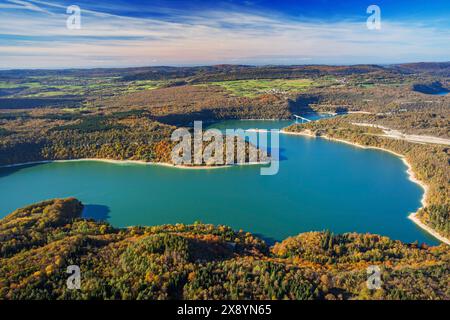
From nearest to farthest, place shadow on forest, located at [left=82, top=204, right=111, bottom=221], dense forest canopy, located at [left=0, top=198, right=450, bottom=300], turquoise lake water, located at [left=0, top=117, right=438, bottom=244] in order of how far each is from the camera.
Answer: dense forest canopy, located at [left=0, top=198, right=450, bottom=300]
turquoise lake water, located at [left=0, top=117, right=438, bottom=244]
shadow on forest, located at [left=82, top=204, right=111, bottom=221]

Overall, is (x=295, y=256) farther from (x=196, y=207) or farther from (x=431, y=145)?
(x=431, y=145)

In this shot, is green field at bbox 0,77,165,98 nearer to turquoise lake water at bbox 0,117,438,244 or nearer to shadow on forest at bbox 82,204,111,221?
turquoise lake water at bbox 0,117,438,244

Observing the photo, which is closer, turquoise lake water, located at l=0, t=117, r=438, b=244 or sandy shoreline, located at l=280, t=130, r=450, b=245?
sandy shoreline, located at l=280, t=130, r=450, b=245

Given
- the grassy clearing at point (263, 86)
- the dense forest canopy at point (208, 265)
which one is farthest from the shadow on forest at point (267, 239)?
the grassy clearing at point (263, 86)

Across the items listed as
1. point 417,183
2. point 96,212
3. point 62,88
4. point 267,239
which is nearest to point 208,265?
point 267,239

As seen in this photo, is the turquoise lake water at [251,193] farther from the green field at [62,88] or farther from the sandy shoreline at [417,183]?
the green field at [62,88]

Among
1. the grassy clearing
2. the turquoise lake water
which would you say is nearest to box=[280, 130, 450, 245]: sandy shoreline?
the turquoise lake water
